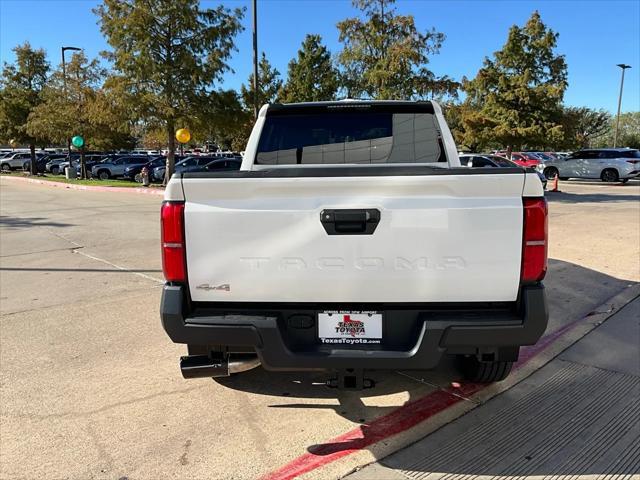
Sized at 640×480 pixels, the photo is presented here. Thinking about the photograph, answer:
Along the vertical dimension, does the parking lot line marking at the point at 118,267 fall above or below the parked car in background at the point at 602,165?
below

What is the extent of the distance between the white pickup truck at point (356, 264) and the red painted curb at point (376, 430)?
537 mm

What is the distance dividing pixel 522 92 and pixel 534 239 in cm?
2114

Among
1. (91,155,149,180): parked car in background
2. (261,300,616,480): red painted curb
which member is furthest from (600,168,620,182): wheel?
(261,300,616,480): red painted curb

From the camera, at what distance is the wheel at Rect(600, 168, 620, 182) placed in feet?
90.2

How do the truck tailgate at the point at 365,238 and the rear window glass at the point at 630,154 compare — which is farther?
the rear window glass at the point at 630,154

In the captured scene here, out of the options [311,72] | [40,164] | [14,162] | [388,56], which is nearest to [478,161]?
[388,56]

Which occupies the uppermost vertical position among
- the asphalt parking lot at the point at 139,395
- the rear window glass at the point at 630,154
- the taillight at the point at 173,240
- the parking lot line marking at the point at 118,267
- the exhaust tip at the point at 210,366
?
the rear window glass at the point at 630,154

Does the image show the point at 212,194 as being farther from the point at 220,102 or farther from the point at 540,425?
the point at 220,102

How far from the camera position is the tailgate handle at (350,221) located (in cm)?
260

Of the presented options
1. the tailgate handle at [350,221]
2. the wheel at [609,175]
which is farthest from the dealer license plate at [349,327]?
the wheel at [609,175]

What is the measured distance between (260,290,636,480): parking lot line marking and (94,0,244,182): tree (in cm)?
1886

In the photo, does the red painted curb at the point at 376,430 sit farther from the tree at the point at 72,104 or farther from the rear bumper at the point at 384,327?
the tree at the point at 72,104

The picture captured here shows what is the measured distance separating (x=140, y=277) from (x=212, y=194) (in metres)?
4.74

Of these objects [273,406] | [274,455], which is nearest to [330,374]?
[273,406]
